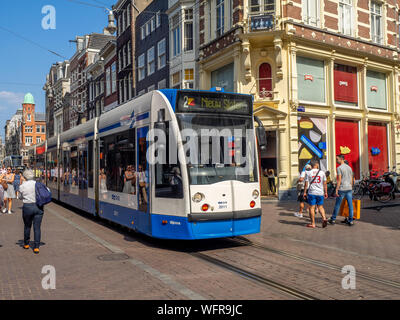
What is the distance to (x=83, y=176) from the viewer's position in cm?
1273

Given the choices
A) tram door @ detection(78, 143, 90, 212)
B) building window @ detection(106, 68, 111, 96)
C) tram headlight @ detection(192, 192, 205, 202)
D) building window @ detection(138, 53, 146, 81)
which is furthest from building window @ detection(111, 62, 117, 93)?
tram headlight @ detection(192, 192, 205, 202)

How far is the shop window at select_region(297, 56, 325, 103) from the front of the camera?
18.4 meters

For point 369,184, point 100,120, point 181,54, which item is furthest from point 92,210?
point 181,54

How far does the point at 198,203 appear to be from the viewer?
7.03 meters

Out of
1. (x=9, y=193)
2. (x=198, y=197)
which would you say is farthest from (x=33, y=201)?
(x=9, y=193)

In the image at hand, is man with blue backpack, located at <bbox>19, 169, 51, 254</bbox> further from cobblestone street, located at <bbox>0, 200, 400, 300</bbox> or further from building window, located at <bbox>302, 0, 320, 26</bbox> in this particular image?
building window, located at <bbox>302, 0, 320, 26</bbox>

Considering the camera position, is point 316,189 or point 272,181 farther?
point 272,181

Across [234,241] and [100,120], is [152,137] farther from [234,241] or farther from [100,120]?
[100,120]

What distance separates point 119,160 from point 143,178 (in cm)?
172

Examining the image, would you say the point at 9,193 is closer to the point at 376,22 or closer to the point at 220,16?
the point at 220,16

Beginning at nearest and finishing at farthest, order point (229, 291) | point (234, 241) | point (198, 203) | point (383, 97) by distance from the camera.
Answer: point (229, 291) → point (198, 203) → point (234, 241) → point (383, 97)

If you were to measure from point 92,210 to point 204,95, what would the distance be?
5.99m

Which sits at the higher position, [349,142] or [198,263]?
[349,142]
